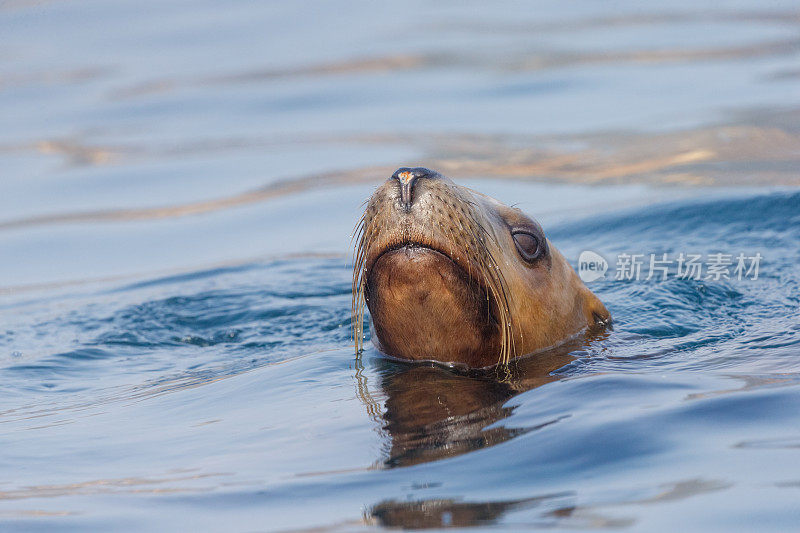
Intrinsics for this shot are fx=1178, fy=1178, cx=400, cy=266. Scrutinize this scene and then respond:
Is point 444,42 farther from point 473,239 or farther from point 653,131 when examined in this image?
point 473,239

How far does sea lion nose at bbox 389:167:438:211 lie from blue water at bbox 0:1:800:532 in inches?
29.2

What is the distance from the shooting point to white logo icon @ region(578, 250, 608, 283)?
25.3 ft

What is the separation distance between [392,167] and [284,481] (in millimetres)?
7509

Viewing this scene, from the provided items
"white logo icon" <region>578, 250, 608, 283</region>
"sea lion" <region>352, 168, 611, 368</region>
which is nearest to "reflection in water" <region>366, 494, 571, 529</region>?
"sea lion" <region>352, 168, 611, 368</region>

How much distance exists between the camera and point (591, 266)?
7.99m

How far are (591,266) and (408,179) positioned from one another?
12.5 feet

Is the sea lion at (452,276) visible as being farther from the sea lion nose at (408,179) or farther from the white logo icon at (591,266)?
the white logo icon at (591,266)

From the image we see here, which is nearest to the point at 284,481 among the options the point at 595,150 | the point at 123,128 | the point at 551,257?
the point at 551,257

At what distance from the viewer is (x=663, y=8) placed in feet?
59.5

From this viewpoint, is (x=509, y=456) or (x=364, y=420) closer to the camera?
(x=509, y=456)

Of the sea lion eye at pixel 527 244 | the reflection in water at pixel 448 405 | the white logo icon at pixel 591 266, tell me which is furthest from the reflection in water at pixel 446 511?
the white logo icon at pixel 591 266

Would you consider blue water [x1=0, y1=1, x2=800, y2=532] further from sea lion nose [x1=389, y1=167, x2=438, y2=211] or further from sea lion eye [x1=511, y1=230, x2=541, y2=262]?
sea lion nose [x1=389, y1=167, x2=438, y2=211]

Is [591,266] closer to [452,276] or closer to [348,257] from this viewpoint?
[348,257]

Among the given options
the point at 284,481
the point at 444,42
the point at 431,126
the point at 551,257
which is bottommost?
the point at 284,481
